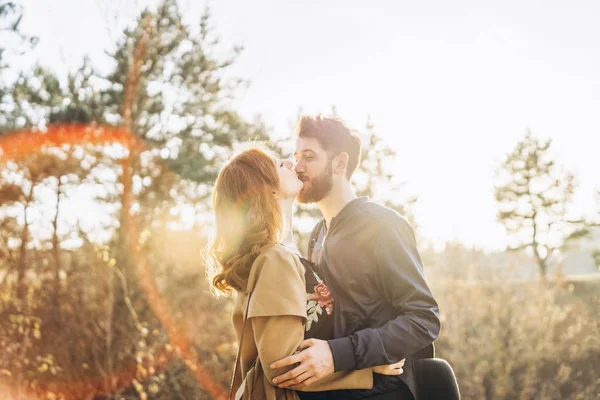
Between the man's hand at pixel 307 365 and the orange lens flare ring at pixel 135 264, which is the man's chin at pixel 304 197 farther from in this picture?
the orange lens flare ring at pixel 135 264

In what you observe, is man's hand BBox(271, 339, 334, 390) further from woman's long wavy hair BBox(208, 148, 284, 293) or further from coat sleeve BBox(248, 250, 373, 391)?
woman's long wavy hair BBox(208, 148, 284, 293)

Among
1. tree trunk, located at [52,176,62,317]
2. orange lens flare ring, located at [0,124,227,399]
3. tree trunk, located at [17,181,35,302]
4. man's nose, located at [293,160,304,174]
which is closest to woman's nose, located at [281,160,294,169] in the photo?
man's nose, located at [293,160,304,174]

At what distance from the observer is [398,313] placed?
2.29 m

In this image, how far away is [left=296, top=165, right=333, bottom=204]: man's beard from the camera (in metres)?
2.82

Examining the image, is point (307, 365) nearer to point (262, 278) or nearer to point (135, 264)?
point (262, 278)

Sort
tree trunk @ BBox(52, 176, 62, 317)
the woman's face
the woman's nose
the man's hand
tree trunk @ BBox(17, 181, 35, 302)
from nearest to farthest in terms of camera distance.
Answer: the man's hand → the woman's face → the woman's nose → tree trunk @ BBox(17, 181, 35, 302) → tree trunk @ BBox(52, 176, 62, 317)

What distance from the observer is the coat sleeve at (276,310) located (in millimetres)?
1930

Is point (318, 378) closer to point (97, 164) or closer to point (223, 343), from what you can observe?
point (223, 343)

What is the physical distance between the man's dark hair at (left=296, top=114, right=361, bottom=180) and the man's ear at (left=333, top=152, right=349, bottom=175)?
22mm

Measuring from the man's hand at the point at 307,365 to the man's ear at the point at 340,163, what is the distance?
3.57 ft

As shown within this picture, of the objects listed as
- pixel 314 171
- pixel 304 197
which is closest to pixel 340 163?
pixel 314 171

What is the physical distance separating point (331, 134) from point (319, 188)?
0.30 m

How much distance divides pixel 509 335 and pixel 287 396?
311 inches

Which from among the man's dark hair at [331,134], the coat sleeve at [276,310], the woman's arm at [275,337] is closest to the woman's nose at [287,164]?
the man's dark hair at [331,134]
